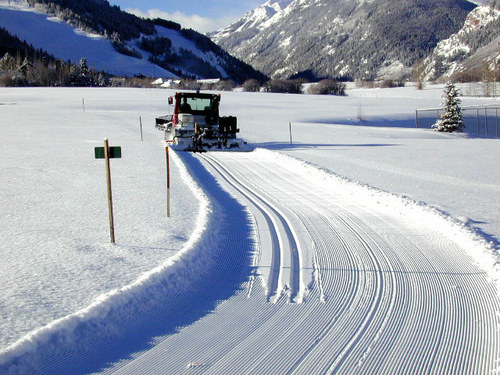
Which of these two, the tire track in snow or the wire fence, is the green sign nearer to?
the tire track in snow

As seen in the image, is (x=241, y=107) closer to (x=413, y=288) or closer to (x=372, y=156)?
(x=372, y=156)

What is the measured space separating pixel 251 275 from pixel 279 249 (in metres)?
0.97

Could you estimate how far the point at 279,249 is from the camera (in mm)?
5832

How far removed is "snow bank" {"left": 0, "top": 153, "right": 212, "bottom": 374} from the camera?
3227mm

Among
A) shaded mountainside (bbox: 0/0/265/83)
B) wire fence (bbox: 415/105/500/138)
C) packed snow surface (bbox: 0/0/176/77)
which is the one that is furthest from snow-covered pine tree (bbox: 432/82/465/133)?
shaded mountainside (bbox: 0/0/265/83)

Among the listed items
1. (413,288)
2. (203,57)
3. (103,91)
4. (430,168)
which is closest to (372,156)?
(430,168)

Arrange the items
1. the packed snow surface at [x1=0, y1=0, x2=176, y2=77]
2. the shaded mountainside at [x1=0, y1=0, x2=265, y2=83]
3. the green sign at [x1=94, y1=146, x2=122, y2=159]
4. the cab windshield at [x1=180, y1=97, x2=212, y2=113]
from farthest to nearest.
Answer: the shaded mountainside at [x1=0, y1=0, x2=265, y2=83], the packed snow surface at [x1=0, y1=0, x2=176, y2=77], the cab windshield at [x1=180, y1=97, x2=212, y2=113], the green sign at [x1=94, y1=146, x2=122, y2=159]

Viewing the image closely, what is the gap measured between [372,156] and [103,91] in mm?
57140

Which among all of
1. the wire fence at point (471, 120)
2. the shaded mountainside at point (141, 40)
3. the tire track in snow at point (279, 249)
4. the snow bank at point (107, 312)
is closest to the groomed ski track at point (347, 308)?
the tire track in snow at point (279, 249)

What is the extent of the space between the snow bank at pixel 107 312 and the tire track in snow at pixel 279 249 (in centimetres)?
86

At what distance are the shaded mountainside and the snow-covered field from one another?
461ft

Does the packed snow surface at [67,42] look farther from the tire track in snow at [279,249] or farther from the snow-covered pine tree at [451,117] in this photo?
the tire track in snow at [279,249]

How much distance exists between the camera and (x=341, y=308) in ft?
13.7

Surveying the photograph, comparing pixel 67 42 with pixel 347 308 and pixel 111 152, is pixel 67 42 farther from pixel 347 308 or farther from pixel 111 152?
pixel 347 308
